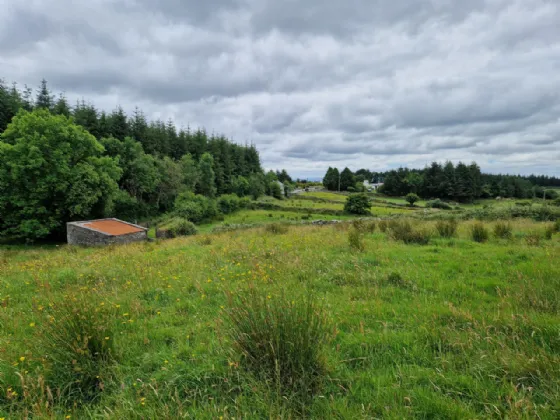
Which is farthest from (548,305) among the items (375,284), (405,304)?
(375,284)

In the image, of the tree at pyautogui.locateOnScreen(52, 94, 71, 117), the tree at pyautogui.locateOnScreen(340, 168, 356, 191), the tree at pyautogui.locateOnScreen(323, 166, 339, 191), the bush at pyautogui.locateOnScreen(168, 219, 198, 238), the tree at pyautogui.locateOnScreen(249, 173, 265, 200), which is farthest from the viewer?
the tree at pyautogui.locateOnScreen(323, 166, 339, 191)

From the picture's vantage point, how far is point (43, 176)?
31156 millimetres

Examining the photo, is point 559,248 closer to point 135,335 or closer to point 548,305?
point 548,305

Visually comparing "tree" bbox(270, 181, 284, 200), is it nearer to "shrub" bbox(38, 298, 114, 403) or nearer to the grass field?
the grass field

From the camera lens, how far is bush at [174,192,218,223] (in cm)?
4759

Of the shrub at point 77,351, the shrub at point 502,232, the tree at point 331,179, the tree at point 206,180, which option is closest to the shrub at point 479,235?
the shrub at point 502,232

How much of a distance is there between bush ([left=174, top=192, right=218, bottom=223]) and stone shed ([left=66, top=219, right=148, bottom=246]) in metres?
18.1

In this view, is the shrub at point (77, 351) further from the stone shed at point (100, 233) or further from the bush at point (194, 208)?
the bush at point (194, 208)

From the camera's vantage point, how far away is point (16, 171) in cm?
2917

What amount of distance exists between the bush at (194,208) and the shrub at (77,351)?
45543mm

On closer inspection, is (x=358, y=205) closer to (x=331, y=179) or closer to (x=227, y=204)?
(x=227, y=204)

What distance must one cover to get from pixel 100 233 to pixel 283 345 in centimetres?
2897

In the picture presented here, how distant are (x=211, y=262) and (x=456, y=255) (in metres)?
6.78

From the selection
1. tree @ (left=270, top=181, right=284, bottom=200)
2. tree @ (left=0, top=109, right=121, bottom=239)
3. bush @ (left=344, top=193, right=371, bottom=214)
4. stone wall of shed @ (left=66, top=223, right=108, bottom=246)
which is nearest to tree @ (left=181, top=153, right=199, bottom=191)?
tree @ (left=0, top=109, right=121, bottom=239)
